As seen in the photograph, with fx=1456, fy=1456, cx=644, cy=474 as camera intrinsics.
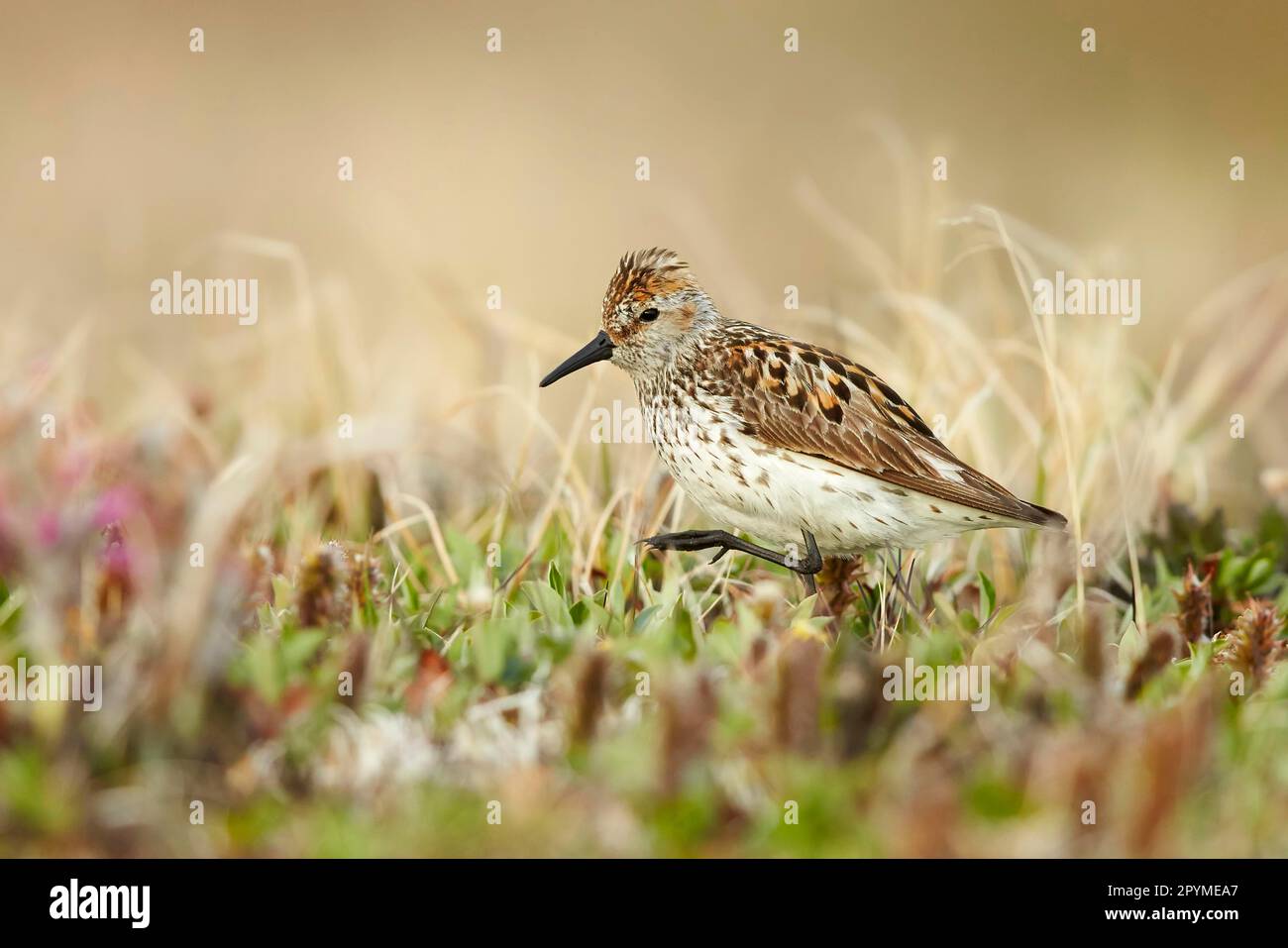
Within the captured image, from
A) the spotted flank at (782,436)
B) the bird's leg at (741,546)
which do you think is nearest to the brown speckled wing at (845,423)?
the spotted flank at (782,436)

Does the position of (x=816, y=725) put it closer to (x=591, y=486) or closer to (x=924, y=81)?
(x=591, y=486)

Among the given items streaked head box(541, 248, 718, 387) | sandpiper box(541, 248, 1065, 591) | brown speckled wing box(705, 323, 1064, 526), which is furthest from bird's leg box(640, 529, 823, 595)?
streaked head box(541, 248, 718, 387)

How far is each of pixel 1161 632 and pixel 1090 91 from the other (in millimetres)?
8154

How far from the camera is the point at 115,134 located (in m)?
12.1

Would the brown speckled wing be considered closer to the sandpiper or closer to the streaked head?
the sandpiper

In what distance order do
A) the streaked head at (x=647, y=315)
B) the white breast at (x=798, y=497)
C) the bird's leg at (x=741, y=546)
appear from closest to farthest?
the white breast at (x=798, y=497), the bird's leg at (x=741, y=546), the streaked head at (x=647, y=315)

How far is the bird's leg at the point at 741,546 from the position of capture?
5582mm

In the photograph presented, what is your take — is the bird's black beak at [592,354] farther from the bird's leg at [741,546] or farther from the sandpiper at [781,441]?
the bird's leg at [741,546]

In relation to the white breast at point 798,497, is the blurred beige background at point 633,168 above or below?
above

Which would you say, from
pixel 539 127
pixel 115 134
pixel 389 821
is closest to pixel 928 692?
pixel 389 821

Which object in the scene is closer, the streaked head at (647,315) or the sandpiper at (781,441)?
the sandpiper at (781,441)

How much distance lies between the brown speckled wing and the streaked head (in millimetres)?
193

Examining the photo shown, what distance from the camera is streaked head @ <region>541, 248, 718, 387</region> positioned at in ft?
19.3

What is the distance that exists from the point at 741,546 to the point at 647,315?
1.02 metres
